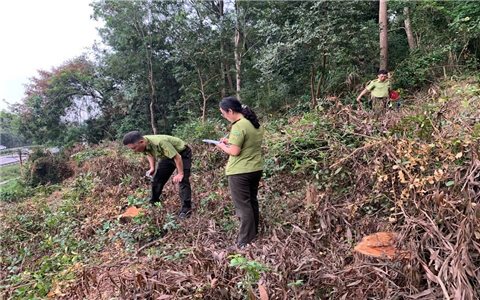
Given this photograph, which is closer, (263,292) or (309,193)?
(263,292)

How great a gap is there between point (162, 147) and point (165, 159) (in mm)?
305

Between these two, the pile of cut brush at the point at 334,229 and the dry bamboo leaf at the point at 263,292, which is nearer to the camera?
the dry bamboo leaf at the point at 263,292

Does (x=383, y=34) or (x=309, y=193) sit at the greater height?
(x=383, y=34)

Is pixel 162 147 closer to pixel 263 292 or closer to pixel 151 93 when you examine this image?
pixel 263 292

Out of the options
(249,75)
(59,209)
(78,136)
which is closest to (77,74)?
(78,136)

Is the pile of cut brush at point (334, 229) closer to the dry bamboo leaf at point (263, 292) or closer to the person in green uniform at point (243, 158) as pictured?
the dry bamboo leaf at point (263, 292)

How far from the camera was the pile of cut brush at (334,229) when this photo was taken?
230cm

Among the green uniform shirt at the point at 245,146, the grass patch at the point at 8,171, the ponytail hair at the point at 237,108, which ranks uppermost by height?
the ponytail hair at the point at 237,108

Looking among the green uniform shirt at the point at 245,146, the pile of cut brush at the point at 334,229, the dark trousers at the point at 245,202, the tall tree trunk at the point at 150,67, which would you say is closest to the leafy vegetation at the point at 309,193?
the pile of cut brush at the point at 334,229

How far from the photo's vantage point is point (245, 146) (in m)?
3.23

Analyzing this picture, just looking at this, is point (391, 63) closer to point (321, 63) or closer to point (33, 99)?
point (321, 63)

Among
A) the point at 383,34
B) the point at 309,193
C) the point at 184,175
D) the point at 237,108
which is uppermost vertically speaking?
the point at 383,34

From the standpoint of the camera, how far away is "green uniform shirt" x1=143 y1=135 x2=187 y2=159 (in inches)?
163

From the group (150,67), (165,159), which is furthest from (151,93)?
(165,159)
